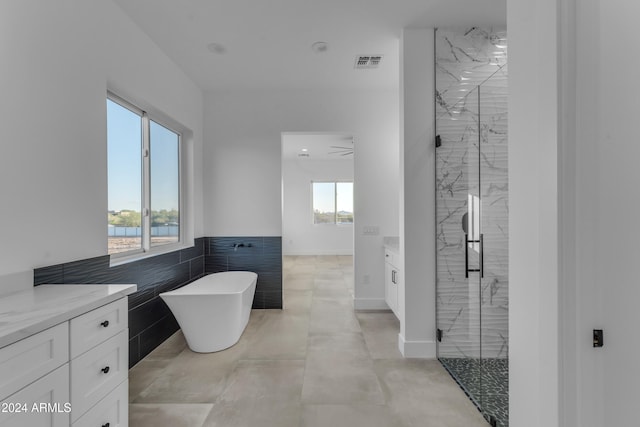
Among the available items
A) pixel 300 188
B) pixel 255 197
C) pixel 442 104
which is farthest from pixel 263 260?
pixel 300 188

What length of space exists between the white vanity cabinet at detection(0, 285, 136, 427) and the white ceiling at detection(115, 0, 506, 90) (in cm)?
215

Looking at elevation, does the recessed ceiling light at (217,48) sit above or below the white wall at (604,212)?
above

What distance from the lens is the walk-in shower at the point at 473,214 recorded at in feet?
6.18

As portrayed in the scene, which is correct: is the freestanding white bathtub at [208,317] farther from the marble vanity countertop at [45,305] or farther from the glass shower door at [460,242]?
the glass shower door at [460,242]

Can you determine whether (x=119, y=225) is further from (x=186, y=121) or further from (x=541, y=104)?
(x=541, y=104)

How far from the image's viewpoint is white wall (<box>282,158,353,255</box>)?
8469 millimetres

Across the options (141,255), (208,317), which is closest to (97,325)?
(208,317)

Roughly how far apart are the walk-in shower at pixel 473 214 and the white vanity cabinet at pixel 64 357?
2094 millimetres

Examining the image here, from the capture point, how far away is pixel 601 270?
0.88 m

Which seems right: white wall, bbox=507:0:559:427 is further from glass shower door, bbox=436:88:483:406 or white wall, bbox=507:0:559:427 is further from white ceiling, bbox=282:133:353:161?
white ceiling, bbox=282:133:353:161

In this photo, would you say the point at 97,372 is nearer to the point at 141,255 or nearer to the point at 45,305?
the point at 45,305

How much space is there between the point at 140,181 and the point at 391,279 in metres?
2.84

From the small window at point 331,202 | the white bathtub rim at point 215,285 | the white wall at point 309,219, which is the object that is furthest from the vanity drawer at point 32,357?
the small window at point 331,202

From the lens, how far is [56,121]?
1.66 m
